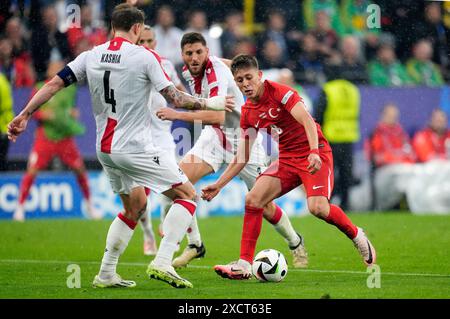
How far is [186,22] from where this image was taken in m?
16.2

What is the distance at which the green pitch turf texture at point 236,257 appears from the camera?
760cm

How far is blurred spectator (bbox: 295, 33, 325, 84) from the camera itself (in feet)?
57.7

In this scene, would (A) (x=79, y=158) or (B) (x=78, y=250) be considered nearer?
(B) (x=78, y=250)

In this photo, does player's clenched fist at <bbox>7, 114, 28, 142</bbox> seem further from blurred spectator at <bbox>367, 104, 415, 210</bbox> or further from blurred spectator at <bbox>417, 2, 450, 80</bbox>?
blurred spectator at <bbox>367, 104, 415, 210</bbox>

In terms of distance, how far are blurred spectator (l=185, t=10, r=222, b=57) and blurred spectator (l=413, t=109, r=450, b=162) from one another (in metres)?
4.03

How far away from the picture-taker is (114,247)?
316 inches

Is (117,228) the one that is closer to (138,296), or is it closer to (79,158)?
(138,296)

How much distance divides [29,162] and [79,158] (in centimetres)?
81

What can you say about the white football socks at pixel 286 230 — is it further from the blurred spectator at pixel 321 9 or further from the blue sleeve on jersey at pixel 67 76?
the blurred spectator at pixel 321 9

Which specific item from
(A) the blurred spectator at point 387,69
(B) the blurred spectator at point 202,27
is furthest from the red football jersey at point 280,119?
(A) the blurred spectator at point 387,69

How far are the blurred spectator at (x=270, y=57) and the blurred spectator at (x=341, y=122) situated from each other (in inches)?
38.8

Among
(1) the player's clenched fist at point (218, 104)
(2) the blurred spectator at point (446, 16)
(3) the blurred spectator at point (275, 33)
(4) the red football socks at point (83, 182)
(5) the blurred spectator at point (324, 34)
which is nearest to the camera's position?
(1) the player's clenched fist at point (218, 104)

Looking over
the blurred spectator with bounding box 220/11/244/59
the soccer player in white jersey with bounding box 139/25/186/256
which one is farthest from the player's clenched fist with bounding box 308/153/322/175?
the blurred spectator with bounding box 220/11/244/59
